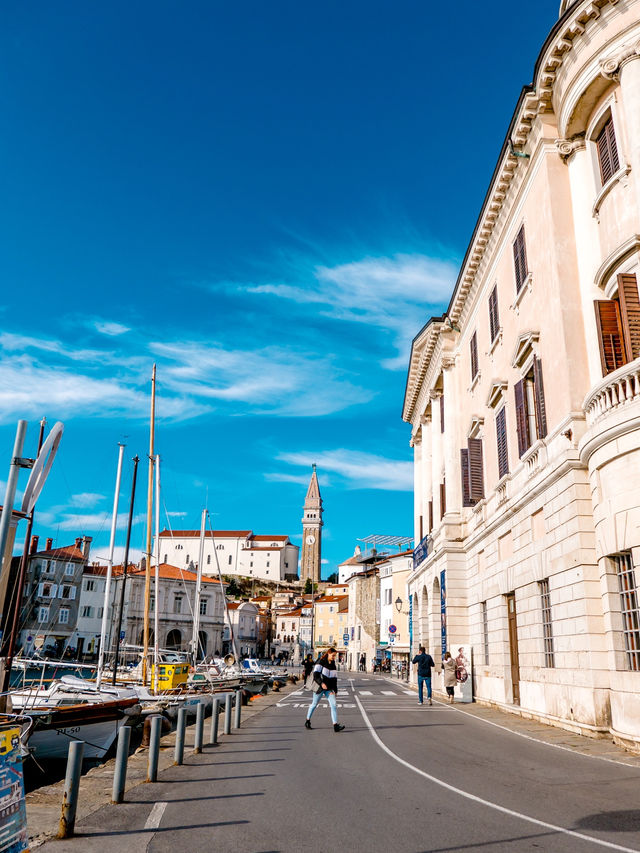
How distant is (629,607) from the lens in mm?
13188

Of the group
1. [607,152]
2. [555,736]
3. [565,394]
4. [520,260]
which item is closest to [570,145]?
[607,152]

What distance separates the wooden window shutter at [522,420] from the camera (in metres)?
19.6

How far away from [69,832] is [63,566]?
77.7 metres

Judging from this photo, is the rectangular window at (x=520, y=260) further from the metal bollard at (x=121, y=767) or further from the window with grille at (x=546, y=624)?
the metal bollard at (x=121, y=767)

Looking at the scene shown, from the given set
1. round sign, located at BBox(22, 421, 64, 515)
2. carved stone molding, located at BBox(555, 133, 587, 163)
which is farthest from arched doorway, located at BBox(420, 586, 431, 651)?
round sign, located at BBox(22, 421, 64, 515)

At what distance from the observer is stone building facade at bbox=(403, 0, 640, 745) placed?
44.7 feet

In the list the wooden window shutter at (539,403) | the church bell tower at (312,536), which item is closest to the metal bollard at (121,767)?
the wooden window shutter at (539,403)

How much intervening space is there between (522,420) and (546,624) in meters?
5.78

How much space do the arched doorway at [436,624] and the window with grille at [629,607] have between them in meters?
18.2

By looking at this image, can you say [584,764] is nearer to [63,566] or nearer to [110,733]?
[110,733]

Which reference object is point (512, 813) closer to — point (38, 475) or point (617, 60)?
point (38, 475)

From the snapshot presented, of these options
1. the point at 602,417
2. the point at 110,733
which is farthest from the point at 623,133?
the point at 110,733

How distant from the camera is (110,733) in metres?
21.9

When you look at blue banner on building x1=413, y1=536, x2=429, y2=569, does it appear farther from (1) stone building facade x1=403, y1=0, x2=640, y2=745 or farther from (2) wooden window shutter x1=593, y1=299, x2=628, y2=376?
(2) wooden window shutter x1=593, y1=299, x2=628, y2=376
